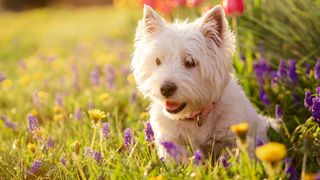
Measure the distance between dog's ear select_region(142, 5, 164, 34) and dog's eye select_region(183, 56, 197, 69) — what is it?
0.98ft

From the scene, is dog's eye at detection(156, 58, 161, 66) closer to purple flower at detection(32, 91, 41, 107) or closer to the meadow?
the meadow

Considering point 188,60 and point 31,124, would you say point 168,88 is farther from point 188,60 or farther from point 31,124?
point 31,124

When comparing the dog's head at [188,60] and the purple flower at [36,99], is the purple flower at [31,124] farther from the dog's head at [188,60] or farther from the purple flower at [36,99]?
the purple flower at [36,99]

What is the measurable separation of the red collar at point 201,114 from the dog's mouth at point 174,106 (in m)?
0.19

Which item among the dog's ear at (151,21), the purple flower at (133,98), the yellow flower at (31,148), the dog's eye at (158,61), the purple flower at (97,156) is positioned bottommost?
the purple flower at (133,98)

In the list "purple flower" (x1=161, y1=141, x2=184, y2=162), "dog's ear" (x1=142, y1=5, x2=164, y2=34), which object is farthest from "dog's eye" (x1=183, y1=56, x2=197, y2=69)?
"purple flower" (x1=161, y1=141, x2=184, y2=162)

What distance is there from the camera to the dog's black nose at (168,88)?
125 inches

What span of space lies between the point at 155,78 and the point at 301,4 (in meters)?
2.35

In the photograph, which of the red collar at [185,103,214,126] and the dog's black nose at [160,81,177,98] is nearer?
the dog's black nose at [160,81,177,98]

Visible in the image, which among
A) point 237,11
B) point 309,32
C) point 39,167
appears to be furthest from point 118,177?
point 309,32

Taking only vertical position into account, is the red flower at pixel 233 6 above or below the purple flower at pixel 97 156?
above

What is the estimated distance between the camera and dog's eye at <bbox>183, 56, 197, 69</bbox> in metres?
3.39

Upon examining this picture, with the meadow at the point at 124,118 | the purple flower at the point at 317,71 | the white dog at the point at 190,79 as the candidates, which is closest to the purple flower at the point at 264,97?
the meadow at the point at 124,118

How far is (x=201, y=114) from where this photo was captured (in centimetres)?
356
